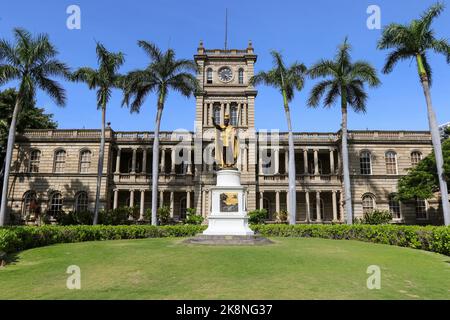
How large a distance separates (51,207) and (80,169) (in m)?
4.58

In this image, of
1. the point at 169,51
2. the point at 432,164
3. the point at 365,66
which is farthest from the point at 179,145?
the point at 432,164

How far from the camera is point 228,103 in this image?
35.9m

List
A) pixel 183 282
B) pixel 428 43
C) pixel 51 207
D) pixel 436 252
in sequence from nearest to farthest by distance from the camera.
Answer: pixel 183 282, pixel 436 252, pixel 428 43, pixel 51 207

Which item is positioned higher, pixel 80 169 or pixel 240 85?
pixel 240 85

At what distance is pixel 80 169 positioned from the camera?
1339 inches

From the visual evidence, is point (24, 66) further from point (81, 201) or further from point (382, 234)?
point (382, 234)

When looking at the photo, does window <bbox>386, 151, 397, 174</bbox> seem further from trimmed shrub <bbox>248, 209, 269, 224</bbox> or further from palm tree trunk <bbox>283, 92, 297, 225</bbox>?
trimmed shrub <bbox>248, 209, 269, 224</bbox>

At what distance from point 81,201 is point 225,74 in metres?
20.2

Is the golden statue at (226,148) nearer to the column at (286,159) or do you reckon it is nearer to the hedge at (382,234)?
the hedge at (382,234)

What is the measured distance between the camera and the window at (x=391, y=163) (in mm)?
33656

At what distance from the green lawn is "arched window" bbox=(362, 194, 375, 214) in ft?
70.2

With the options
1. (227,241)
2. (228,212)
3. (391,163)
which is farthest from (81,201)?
(391,163)

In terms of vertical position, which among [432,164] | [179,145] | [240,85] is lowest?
[432,164]
